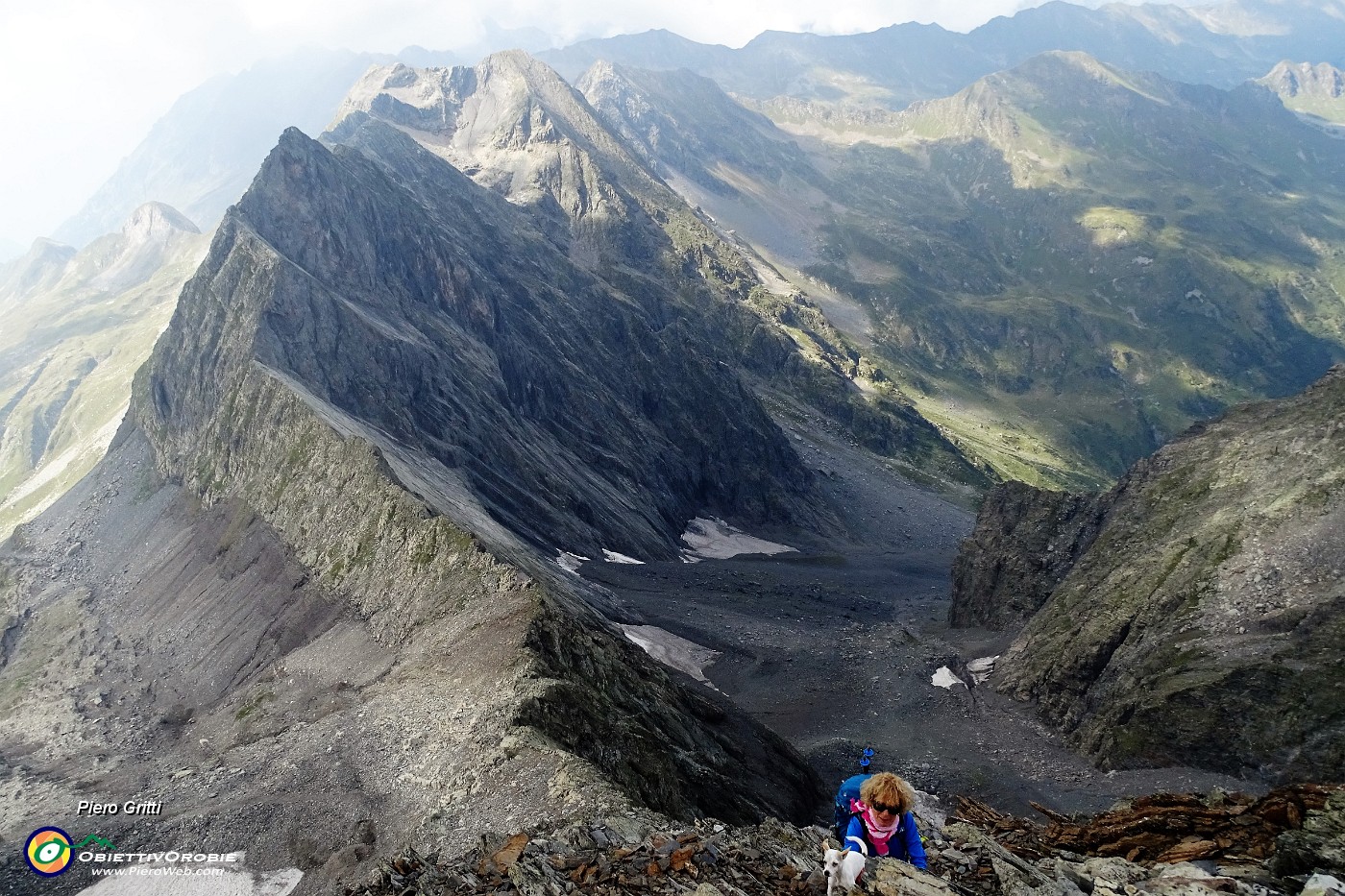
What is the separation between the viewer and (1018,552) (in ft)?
322

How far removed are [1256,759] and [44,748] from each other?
3515 inches

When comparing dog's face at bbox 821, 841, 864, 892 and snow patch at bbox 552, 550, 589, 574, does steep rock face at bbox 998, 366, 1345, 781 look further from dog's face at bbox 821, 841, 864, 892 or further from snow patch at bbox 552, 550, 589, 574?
snow patch at bbox 552, 550, 589, 574

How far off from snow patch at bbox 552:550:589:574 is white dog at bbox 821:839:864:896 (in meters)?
84.7

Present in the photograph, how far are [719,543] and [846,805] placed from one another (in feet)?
442

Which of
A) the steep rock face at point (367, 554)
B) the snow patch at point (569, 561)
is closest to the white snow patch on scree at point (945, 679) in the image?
the steep rock face at point (367, 554)

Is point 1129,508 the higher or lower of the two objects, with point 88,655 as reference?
higher

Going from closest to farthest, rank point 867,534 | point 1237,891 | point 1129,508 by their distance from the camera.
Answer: point 1237,891
point 1129,508
point 867,534

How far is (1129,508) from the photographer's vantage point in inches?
3292

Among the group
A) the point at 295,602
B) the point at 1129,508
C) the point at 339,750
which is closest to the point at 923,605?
the point at 1129,508

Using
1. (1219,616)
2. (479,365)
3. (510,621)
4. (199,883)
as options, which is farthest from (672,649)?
(479,365)

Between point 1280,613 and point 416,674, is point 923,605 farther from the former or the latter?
point 416,674

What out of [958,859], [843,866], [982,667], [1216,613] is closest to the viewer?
[843,866]

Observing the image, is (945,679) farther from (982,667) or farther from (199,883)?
(199,883)

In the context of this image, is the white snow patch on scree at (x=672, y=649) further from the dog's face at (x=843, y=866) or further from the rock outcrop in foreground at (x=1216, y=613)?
the dog's face at (x=843, y=866)
